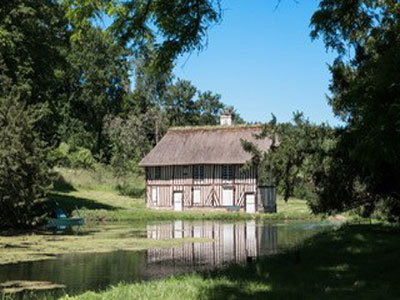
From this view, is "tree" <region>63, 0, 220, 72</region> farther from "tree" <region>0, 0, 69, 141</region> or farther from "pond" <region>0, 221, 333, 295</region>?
"tree" <region>0, 0, 69, 141</region>

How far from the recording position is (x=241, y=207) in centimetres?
4984

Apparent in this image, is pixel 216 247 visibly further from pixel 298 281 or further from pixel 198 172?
pixel 198 172

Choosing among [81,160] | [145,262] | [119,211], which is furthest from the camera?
[81,160]

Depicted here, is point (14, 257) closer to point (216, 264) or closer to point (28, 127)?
point (216, 264)

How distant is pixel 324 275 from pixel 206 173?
130 ft

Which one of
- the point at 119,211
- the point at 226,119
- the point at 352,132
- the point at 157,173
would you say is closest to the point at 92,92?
the point at 226,119

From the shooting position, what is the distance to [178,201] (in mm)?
52844

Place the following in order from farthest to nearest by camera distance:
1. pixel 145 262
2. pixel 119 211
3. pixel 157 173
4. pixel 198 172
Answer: pixel 157 173, pixel 198 172, pixel 119 211, pixel 145 262

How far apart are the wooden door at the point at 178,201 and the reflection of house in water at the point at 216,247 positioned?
60.9 ft

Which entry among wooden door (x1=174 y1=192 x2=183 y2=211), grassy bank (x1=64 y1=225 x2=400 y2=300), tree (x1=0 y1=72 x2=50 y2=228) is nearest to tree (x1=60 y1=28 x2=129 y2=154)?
wooden door (x1=174 y1=192 x2=183 y2=211)

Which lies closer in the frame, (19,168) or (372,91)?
(372,91)

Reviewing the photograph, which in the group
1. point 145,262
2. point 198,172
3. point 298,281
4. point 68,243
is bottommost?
point 145,262

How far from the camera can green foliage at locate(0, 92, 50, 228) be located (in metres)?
28.0

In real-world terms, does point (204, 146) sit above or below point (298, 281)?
above
